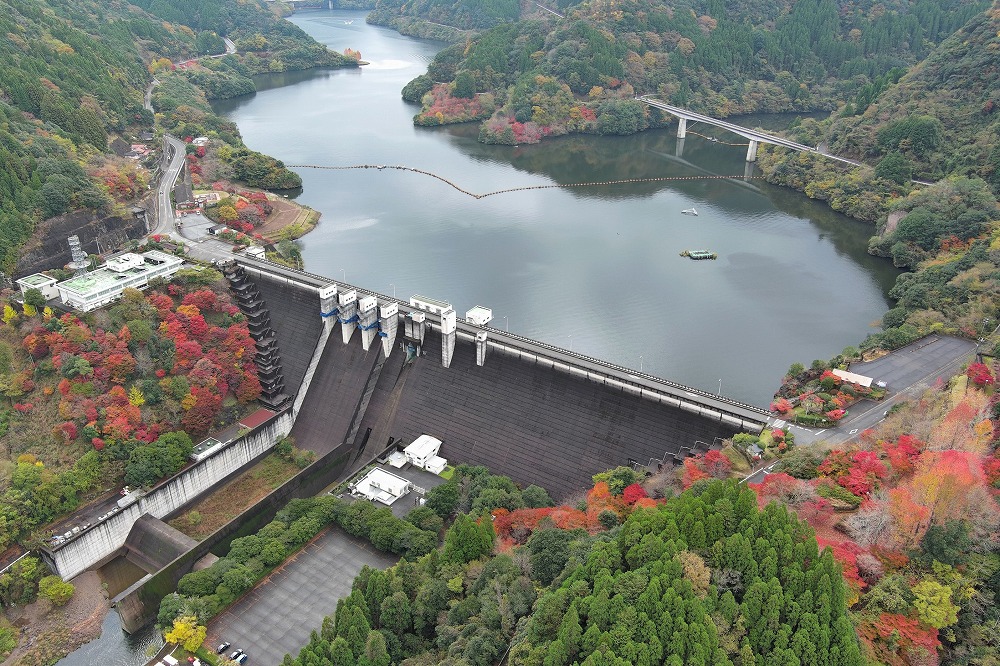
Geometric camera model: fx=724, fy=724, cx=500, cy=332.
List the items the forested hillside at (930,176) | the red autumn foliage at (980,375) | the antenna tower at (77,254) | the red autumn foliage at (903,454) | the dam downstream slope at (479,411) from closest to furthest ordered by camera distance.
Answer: the red autumn foliage at (903,454), the red autumn foliage at (980,375), the dam downstream slope at (479,411), the antenna tower at (77,254), the forested hillside at (930,176)

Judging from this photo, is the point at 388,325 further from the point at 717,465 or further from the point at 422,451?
the point at 717,465

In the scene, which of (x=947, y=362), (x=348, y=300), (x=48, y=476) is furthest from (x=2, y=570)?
(x=947, y=362)

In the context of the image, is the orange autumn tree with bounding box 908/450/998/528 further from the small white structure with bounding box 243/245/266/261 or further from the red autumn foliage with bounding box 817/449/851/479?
the small white structure with bounding box 243/245/266/261

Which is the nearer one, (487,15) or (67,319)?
(67,319)

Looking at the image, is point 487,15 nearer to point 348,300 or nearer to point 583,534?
point 348,300

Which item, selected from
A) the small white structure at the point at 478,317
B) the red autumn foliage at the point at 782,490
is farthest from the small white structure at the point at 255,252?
the red autumn foliage at the point at 782,490

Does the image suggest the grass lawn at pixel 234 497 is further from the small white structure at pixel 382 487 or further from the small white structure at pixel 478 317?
the small white structure at pixel 478 317

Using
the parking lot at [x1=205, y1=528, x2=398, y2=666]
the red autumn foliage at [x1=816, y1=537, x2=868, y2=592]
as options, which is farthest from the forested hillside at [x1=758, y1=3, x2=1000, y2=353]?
the parking lot at [x1=205, y1=528, x2=398, y2=666]
